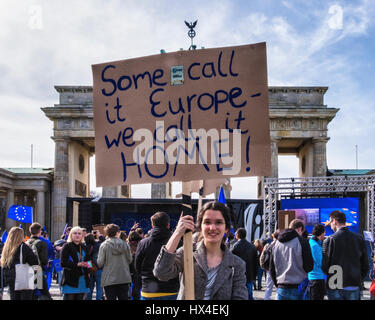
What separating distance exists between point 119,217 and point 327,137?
20.6 metres

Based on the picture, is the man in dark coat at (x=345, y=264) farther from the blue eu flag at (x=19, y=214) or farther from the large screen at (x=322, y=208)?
the large screen at (x=322, y=208)

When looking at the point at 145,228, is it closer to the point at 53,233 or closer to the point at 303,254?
the point at 53,233

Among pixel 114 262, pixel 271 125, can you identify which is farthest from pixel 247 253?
pixel 271 125

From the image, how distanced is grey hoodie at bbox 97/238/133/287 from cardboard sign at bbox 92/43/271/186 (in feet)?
11.9

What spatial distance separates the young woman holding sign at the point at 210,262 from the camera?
311 cm

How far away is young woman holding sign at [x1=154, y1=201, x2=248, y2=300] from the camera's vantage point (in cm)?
311

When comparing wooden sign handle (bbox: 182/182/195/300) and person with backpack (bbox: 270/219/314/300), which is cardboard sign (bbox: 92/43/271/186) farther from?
person with backpack (bbox: 270/219/314/300)

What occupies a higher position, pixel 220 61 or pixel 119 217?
pixel 220 61

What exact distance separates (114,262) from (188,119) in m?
4.08

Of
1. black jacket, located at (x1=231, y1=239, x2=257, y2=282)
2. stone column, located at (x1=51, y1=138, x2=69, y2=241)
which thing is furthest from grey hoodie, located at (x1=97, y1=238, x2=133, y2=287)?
stone column, located at (x1=51, y1=138, x2=69, y2=241)

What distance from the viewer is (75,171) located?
4156 cm

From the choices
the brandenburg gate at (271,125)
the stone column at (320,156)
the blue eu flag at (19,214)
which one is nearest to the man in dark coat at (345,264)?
the blue eu flag at (19,214)

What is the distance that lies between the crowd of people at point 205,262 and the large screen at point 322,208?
15.3 metres

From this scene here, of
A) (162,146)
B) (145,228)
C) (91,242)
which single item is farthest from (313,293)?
(145,228)
